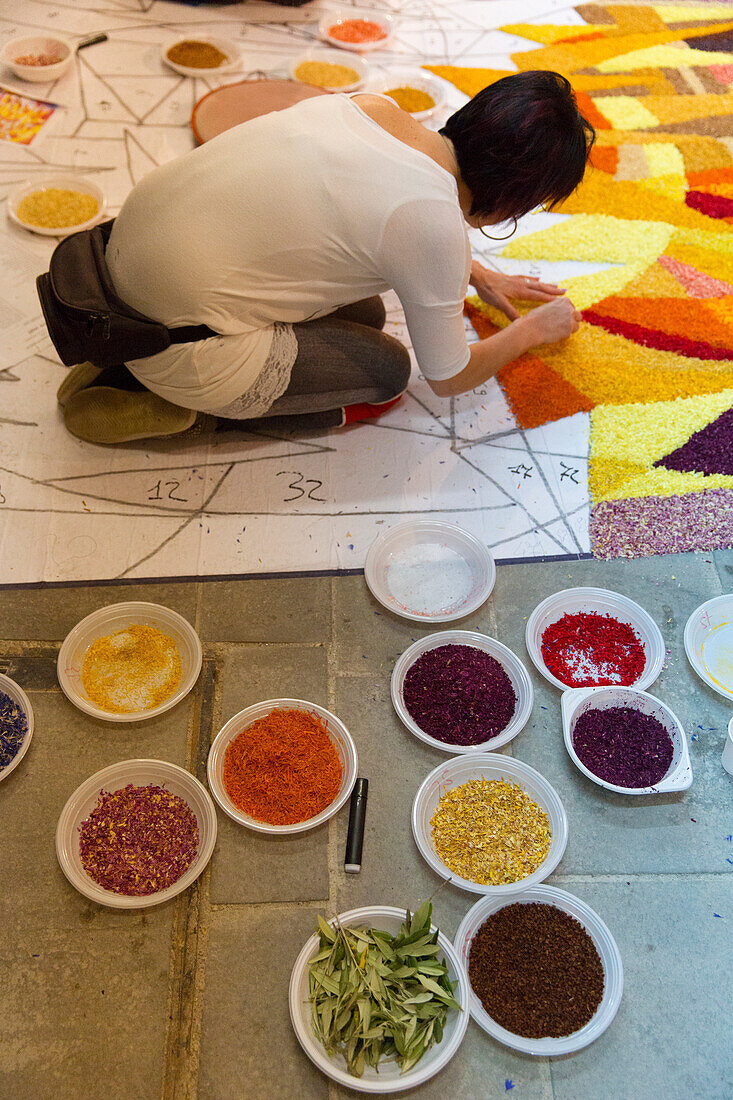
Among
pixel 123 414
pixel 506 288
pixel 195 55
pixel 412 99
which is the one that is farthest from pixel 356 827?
pixel 195 55

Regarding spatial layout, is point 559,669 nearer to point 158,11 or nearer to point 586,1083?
point 586,1083

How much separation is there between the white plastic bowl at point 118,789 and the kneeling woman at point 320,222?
3.05 ft

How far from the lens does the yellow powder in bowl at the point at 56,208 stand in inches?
115

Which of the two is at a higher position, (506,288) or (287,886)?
(506,288)

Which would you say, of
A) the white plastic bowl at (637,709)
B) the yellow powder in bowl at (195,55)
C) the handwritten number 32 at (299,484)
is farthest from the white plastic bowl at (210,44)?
the white plastic bowl at (637,709)

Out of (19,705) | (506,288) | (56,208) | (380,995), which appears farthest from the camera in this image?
(56,208)

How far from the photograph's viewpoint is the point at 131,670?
1981mm

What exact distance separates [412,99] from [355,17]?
80 cm

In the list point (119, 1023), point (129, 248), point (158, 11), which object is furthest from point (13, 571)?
point (158, 11)

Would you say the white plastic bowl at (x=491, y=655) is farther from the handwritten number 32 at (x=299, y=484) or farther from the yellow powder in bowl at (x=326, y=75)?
the yellow powder in bowl at (x=326, y=75)

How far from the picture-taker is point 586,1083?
156 cm

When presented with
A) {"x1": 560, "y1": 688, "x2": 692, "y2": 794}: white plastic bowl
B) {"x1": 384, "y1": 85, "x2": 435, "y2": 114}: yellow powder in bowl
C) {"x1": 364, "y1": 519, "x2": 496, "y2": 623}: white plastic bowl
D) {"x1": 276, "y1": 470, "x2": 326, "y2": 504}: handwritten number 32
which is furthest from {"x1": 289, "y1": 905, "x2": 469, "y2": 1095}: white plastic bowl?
{"x1": 384, "y1": 85, "x2": 435, "y2": 114}: yellow powder in bowl

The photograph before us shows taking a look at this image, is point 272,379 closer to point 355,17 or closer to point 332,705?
point 332,705

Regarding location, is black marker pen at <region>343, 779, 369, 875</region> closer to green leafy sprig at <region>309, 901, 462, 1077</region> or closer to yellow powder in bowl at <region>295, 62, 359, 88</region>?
green leafy sprig at <region>309, 901, 462, 1077</region>
